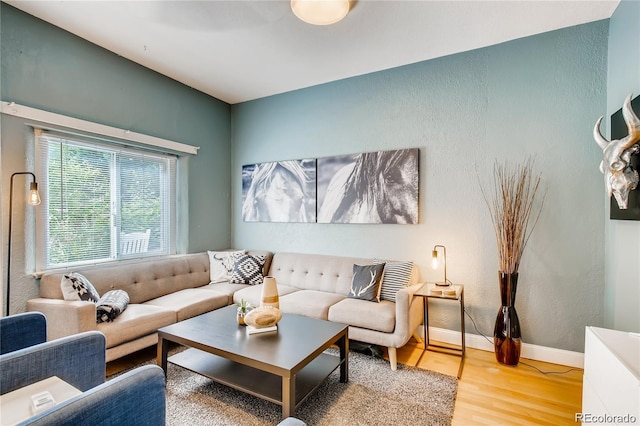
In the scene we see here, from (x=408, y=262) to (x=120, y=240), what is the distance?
302cm

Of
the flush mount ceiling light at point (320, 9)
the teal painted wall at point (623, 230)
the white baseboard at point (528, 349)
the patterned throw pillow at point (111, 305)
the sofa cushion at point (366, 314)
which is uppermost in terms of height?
the flush mount ceiling light at point (320, 9)

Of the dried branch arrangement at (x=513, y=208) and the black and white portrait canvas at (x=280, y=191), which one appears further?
the black and white portrait canvas at (x=280, y=191)

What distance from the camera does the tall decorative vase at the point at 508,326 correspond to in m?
2.51

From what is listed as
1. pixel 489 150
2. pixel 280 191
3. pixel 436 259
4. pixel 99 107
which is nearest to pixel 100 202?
pixel 99 107

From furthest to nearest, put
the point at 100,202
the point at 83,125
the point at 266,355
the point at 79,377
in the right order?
the point at 100,202
the point at 83,125
the point at 266,355
the point at 79,377

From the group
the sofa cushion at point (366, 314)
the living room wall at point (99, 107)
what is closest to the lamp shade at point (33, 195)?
the living room wall at point (99, 107)

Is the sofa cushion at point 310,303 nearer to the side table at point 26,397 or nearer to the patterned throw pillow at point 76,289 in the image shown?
the patterned throw pillow at point 76,289

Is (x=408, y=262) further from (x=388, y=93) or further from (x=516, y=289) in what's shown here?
(x=388, y=93)

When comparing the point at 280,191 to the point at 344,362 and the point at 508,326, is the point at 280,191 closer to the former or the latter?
the point at 344,362

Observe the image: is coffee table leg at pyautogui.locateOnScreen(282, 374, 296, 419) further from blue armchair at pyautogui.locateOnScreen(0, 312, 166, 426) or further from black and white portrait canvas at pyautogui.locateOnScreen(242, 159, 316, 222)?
black and white portrait canvas at pyautogui.locateOnScreen(242, 159, 316, 222)

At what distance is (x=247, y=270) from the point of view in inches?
141

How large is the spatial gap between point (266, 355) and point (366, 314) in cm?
106

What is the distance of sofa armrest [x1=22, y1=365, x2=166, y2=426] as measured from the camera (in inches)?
34.3

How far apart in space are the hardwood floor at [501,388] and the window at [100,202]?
114 centimetres
